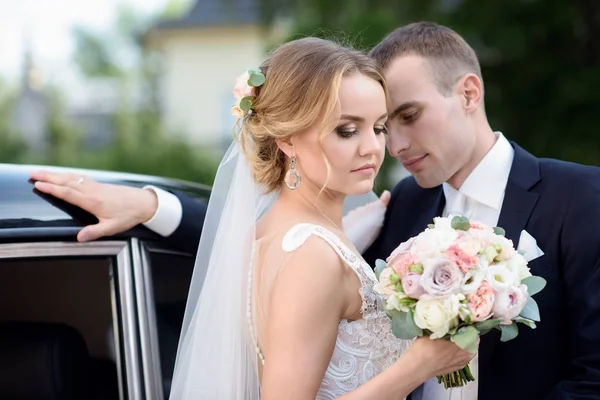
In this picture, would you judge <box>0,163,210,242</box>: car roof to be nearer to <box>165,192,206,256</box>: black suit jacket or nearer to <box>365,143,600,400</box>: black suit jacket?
<box>165,192,206,256</box>: black suit jacket

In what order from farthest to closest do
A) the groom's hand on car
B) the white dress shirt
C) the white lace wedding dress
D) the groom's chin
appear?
the groom's chin → the white dress shirt → the groom's hand on car → the white lace wedding dress

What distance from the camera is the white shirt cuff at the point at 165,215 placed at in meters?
2.91

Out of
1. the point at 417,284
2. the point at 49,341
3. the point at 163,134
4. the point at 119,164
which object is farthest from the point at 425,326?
the point at 163,134

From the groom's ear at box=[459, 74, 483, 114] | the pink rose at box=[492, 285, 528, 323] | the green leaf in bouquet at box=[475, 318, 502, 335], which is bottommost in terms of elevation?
the green leaf in bouquet at box=[475, 318, 502, 335]

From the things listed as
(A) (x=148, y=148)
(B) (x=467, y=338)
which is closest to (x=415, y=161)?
(B) (x=467, y=338)

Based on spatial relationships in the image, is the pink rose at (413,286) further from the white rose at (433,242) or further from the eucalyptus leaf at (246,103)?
the eucalyptus leaf at (246,103)

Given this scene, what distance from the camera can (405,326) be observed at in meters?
2.25

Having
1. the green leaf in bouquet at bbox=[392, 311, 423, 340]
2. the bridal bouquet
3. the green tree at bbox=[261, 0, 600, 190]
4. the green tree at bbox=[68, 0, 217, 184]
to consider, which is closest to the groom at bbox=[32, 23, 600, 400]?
the bridal bouquet

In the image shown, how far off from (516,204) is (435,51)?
0.73 metres

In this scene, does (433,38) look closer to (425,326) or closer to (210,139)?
(425,326)

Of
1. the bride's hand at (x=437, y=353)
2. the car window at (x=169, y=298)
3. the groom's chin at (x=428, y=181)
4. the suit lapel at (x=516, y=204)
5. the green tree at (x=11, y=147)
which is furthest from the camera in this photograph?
the green tree at (x=11, y=147)

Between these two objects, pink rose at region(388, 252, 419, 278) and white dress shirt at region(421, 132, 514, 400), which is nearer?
pink rose at region(388, 252, 419, 278)

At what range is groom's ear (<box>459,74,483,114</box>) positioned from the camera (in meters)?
3.28

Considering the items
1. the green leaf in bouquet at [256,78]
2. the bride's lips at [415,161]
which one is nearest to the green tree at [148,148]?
the bride's lips at [415,161]
